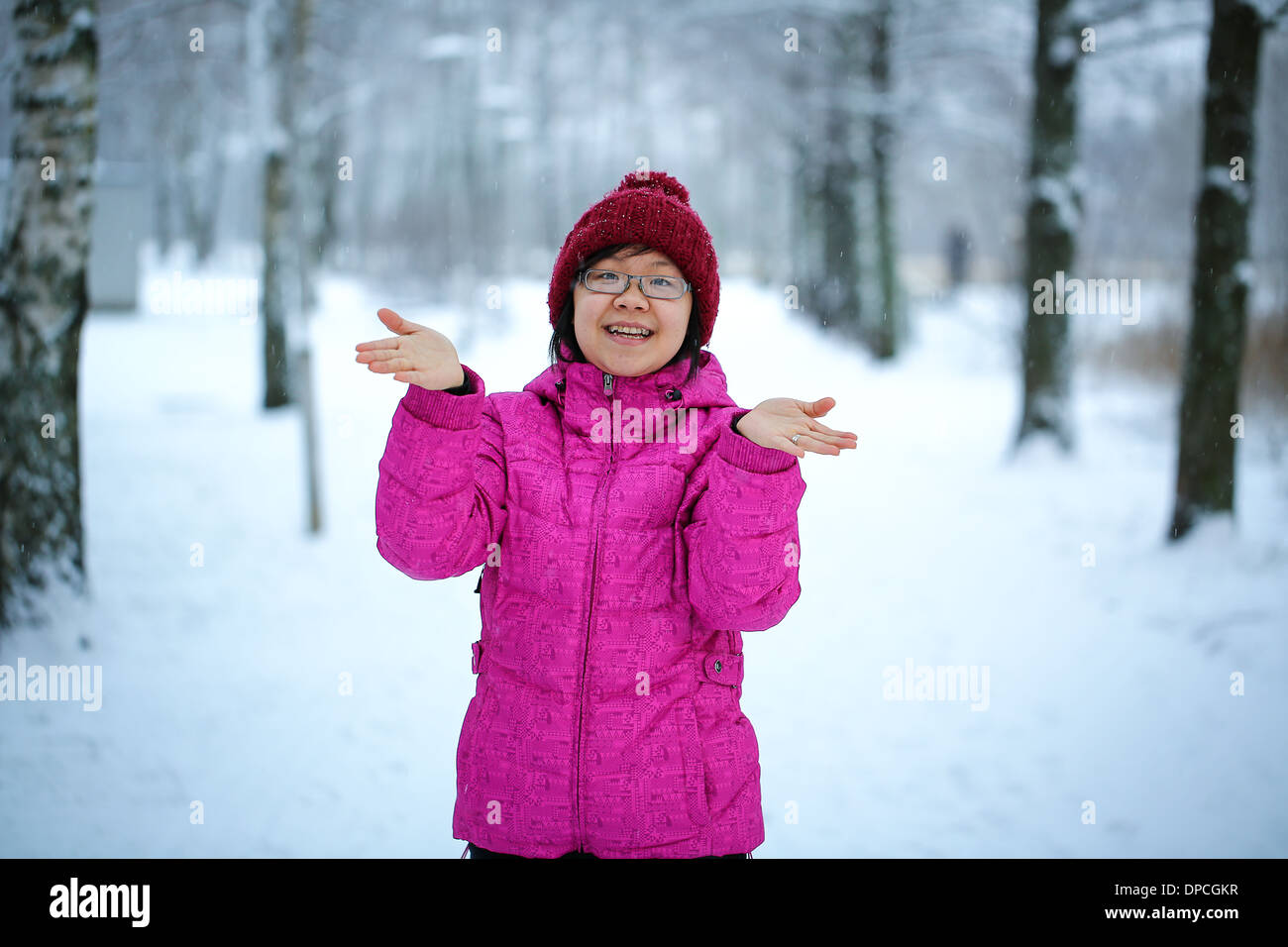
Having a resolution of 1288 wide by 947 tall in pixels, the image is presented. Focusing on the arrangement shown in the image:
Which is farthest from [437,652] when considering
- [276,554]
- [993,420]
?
[993,420]

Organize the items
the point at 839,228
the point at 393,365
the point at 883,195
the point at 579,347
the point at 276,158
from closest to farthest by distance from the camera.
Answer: the point at 393,365, the point at 579,347, the point at 276,158, the point at 883,195, the point at 839,228

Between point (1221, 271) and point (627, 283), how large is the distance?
5175 mm

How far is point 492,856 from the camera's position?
1.76 meters

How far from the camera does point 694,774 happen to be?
1.72 meters

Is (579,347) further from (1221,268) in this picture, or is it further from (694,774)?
(1221,268)

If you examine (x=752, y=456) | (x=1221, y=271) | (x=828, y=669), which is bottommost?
(x=828, y=669)

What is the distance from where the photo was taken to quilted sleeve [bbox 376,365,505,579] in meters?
1.62

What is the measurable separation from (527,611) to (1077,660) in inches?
151

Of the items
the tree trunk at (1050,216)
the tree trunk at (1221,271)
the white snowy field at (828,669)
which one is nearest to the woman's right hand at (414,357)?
the white snowy field at (828,669)

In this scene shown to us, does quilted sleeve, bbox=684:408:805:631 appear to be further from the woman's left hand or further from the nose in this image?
the nose

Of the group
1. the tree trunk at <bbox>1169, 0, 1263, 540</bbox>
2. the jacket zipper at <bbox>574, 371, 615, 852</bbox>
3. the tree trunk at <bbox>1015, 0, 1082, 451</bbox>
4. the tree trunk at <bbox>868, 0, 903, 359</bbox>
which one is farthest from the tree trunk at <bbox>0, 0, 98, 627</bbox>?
the tree trunk at <bbox>868, 0, 903, 359</bbox>

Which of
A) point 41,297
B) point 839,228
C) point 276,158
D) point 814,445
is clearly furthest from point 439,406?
point 839,228

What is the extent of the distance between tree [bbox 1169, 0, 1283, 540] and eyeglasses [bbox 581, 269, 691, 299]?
4.93m

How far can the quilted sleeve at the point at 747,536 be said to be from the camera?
1.60 meters
